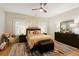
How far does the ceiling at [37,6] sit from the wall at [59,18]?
8 centimetres

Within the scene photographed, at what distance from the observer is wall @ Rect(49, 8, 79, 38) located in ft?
5.72

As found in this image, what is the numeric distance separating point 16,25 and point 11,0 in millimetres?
529

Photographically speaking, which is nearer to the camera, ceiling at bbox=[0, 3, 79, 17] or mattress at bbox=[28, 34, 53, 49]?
ceiling at bbox=[0, 3, 79, 17]

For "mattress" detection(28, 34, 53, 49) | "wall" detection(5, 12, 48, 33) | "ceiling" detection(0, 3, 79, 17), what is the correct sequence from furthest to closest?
"mattress" detection(28, 34, 53, 49), "wall" detection(5, 12, 48, 33), "ceiling" detection(0, 3, 79, 17)

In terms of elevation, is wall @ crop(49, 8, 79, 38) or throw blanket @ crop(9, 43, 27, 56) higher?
wall @ crop(49, 8, 79, 38)

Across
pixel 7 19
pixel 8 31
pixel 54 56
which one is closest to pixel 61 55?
pixel 54 56

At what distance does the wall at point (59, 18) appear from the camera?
5.72 feet

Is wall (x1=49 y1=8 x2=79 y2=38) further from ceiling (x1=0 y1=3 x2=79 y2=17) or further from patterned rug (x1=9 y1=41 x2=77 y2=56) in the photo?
patterned rug (x1=9 y1=41 x2=77 y2=56)

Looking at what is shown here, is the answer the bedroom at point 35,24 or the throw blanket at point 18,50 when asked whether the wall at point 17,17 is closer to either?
the bedroom at point 35,24

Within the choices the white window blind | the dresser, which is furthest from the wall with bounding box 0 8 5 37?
the dresser

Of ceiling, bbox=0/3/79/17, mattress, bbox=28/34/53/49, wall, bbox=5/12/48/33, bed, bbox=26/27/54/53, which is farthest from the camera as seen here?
mattress, bbox=28/34/53/49

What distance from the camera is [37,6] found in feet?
5.83

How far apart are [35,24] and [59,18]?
1.82 ft

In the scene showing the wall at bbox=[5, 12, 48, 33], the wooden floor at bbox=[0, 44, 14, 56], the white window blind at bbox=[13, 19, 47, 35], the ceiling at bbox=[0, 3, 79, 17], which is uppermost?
the ceiling at bbox=[0, 3, 79, 17]
